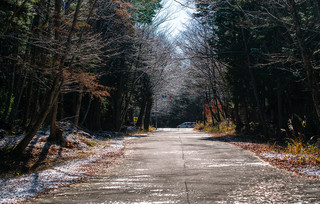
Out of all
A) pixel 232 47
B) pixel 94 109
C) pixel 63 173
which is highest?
pixel 232 47

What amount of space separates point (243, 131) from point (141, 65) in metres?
10.1

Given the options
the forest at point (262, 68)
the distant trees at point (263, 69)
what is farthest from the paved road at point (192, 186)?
the distant trees at point (263, 69)

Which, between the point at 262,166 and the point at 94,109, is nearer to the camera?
the point at 262,166

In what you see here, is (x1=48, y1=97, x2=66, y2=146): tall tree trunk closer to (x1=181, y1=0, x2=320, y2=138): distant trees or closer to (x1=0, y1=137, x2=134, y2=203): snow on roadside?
(x1=0, y1=137, x2=134, y2=203): snow on roadside

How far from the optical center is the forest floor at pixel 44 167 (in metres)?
6.11

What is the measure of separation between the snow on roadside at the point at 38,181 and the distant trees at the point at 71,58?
212 centimetres

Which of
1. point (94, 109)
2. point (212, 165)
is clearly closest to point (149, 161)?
point (212, 165)

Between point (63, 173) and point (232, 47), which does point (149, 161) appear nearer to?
point (63, 173)

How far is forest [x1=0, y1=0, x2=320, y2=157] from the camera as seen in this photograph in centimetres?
995

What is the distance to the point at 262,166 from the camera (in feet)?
27.1

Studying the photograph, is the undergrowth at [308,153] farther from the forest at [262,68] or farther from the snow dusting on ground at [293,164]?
the forest at [262,68]

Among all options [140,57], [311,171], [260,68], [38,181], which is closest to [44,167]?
[38,181]

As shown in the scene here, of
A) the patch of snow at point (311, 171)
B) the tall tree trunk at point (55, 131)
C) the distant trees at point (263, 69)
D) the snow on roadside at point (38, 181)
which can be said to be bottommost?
the snow on roadside at point (38, 181)

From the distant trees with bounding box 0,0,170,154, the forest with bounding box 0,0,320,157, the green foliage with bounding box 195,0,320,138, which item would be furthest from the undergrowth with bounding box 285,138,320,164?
the distant trees with bounding box 0,0,170,154
